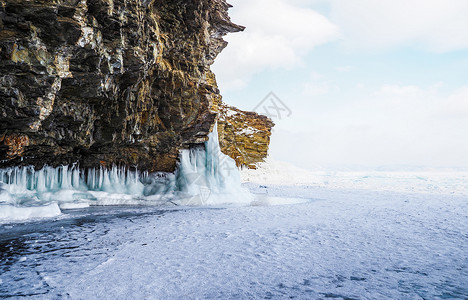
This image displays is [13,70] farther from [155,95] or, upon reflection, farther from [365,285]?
[365,285]

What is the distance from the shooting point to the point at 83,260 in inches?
165

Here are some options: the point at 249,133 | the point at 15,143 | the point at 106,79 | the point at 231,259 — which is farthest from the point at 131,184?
the point at 249,133

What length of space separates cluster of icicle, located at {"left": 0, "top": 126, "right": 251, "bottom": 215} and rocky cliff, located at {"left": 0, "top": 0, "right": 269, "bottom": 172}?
50cm

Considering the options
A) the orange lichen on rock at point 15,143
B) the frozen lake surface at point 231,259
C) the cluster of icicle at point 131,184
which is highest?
the orange lichen on rock at point 15,143

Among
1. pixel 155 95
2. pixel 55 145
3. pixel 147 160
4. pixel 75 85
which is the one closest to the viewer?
pixel 75 85

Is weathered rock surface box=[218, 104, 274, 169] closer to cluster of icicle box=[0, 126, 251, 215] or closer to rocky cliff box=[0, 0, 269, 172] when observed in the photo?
cluster of icicle box=[0, 126, 251, 215]

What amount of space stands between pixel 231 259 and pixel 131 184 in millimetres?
9903

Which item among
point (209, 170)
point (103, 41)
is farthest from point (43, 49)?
point (209, 170)

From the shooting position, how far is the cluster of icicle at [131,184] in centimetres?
992

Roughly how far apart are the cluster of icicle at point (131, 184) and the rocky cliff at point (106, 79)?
496mm

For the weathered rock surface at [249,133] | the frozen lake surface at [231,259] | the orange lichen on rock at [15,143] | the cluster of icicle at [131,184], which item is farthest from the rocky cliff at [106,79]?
the weathered rock surface at [249,133]

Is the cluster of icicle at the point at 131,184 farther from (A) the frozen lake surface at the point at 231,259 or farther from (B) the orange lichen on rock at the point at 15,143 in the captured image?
(A) the frozen lake surface at the point at 231,259

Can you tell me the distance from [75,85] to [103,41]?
4.89 ft

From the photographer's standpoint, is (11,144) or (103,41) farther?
(11,144)
